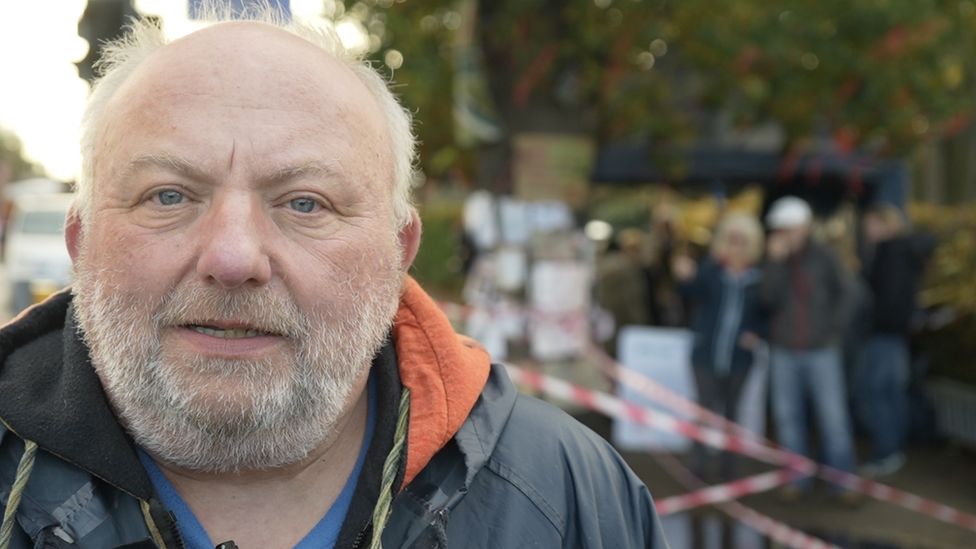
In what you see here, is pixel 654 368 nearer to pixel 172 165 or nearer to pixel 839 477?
pixel 839 477

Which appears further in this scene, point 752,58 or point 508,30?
point 752,58

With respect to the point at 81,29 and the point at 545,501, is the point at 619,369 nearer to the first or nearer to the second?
the point at 81,29

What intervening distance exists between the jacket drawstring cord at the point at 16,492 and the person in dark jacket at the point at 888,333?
683 cm

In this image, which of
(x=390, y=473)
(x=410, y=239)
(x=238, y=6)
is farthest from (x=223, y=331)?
(x=238, y=6)

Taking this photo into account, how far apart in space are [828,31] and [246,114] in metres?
7.98

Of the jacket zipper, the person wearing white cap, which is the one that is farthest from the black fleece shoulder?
the person wearing white cap

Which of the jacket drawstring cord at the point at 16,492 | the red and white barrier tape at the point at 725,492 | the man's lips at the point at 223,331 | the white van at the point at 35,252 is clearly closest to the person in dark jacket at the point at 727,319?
the red and white barrier tape at the point at 725,492

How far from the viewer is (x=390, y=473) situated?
5.28 ft

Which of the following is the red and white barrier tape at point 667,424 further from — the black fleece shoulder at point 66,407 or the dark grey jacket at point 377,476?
the black fleece shoulder at point 66,407

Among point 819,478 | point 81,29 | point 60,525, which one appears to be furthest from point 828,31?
point 60,525

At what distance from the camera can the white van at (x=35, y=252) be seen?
998 cm

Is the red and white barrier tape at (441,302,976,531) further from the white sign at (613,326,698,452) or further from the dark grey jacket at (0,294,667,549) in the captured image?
the dark grey jacket at (0,294,667,549)

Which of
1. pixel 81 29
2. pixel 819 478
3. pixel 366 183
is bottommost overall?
pixel 819 478

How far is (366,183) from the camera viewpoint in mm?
1655
